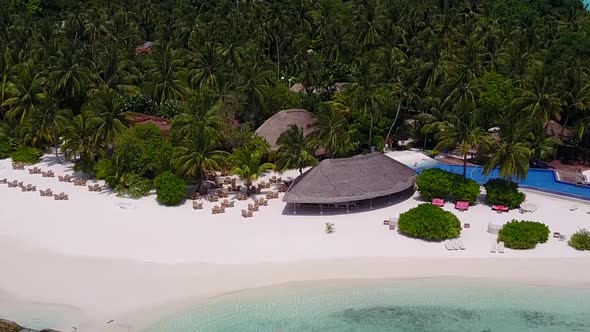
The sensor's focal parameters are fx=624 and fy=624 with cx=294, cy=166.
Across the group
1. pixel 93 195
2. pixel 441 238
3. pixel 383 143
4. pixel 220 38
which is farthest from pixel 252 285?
pixel 220 38

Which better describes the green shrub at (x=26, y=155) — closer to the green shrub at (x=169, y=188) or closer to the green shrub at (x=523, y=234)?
the green shrub at (x=169, y=188)

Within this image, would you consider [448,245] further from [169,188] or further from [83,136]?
[83,136]

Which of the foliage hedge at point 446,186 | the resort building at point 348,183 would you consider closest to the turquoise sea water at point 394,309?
the resort building at point 348,183

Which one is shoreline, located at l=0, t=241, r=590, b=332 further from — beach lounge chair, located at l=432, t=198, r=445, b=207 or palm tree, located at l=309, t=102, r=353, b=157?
palm tree, located at l=309, t=102, r=353, b=157

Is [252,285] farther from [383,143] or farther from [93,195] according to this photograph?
[383,143]

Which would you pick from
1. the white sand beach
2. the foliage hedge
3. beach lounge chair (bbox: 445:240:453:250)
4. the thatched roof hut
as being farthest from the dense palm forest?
beach lounge chair (bbox: 445:240:453:250)
